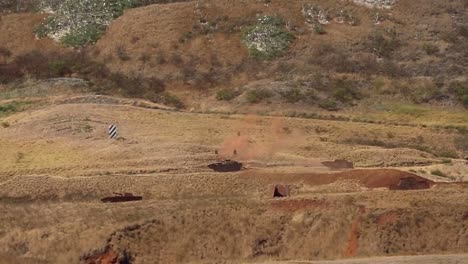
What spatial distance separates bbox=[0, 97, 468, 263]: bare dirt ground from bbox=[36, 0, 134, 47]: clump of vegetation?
1241cm

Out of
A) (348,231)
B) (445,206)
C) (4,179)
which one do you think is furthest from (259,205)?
(4,179)

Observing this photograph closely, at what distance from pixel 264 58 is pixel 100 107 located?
1466 cm

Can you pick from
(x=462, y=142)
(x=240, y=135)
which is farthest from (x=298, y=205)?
(x=462, y=142)

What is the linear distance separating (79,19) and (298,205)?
38240mm

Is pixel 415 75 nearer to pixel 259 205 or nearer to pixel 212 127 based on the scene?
pixel 212 127

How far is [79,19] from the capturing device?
63.9 metres

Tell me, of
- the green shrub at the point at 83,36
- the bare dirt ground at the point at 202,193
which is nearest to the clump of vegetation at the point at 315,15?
the green shrub at the point at 83,36

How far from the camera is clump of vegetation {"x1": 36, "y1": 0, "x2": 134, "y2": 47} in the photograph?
61594 mm

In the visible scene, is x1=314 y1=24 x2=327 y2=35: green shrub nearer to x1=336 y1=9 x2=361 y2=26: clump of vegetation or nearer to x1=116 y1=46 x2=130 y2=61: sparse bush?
x1=336 y1=9 x2=361 y2=26: clump of vegetation

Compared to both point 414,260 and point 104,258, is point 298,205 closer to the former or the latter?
point 414,260

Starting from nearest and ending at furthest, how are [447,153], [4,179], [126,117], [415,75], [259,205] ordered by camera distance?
[259,205], [4,179], [447,153], [126,117], [415,75]

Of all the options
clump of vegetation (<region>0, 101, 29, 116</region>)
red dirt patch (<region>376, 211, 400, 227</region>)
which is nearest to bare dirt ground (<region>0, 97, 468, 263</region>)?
red dirt patch (<region>376, 211, 400, 227</region>)

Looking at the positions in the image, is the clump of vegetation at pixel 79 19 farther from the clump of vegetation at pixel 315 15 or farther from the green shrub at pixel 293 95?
the green shrub at pixel 293 95

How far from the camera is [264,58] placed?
189 ft
